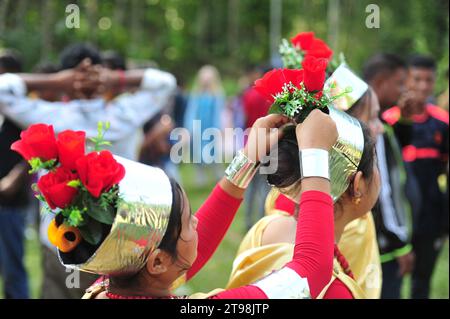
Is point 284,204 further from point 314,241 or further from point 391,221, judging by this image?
point 391,221

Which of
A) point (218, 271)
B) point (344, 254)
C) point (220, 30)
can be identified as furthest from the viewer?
point (220, 30)

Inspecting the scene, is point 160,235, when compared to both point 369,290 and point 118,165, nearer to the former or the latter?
point 118,165

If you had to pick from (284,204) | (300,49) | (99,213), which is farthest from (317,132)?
(300,49)

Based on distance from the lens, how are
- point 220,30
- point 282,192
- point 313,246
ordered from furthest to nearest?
point 220,30 < point 282,192 < point 313,246

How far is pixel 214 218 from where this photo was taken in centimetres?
221

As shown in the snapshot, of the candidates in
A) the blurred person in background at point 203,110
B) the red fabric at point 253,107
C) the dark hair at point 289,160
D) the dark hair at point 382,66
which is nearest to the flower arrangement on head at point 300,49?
the dark hair at point 289,160

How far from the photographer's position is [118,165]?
5.48 ft

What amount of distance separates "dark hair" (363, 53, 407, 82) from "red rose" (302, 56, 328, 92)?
107 inches

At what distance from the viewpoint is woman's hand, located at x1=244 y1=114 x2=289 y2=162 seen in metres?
1.98

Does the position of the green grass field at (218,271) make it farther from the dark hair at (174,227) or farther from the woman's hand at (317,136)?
the woman's hand at (317,136)

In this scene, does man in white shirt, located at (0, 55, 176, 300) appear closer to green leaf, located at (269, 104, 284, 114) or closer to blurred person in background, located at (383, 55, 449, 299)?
green leaf, located at (269, 104, 284, 114)

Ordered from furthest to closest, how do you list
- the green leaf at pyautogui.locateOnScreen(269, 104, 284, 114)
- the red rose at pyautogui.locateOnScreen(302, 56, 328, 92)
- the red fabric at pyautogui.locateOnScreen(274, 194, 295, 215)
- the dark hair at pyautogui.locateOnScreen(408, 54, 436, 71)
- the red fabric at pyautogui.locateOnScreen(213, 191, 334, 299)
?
the dark hair at pyautogui.locateOnScreen(408, 54, 436, 71), the red fabric at pyautogui.locateOnScreen(274, 194, 295, 215), the green leaf at pyautogui.locateOnScreen(269, 104, 284, 114), the red rose at pyautogui.locateOnScreen(302, 56, 328, 92), the red fabric at pyautogui.locateOnScreen(213, 191, 334, 299)

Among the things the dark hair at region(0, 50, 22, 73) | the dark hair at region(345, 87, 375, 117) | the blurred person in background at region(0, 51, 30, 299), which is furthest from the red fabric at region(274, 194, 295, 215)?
the dark hair at region(0, 50, 22, 73)

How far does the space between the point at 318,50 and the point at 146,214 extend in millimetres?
1326
